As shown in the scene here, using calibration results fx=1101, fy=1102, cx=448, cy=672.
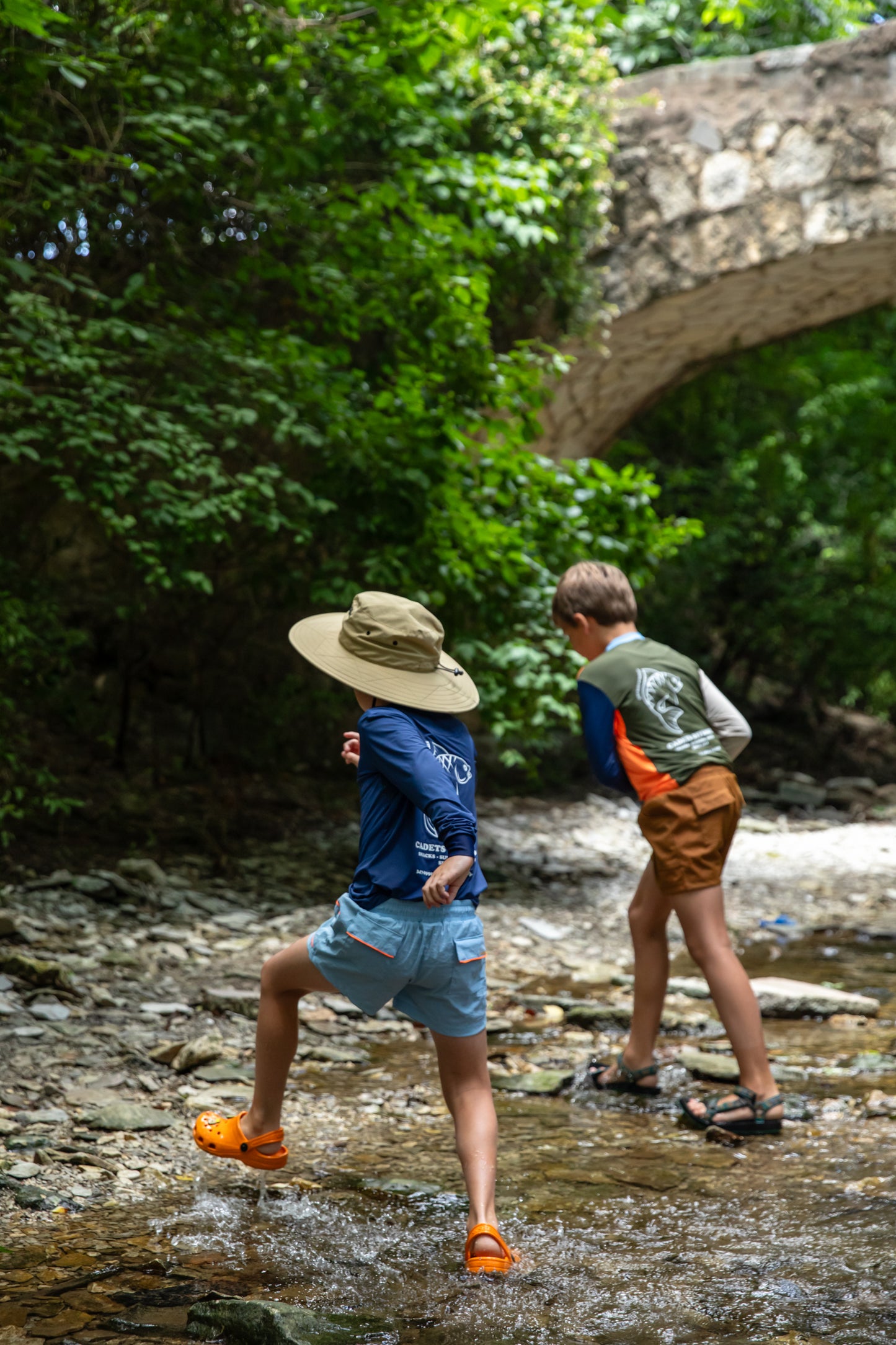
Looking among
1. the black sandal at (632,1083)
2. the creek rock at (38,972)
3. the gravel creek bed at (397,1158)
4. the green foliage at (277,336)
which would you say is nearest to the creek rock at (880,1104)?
the gravel creek bed at (397,1158)

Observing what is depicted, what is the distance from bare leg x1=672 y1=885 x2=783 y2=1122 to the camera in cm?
313

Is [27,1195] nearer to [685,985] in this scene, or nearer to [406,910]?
[406,910]

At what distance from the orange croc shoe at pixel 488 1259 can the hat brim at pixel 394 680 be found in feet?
3.39

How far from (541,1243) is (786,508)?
35.2 ft

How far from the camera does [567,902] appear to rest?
21.4 ft


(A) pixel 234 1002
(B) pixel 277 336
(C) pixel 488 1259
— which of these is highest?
(B) pixel 277 336

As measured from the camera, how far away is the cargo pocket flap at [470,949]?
7.40 feet

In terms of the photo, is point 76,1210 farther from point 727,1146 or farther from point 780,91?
point 780,91

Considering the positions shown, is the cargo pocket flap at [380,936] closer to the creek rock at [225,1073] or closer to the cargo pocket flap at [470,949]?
the cargo pocket flap at [470,949]

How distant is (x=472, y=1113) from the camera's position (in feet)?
7.64

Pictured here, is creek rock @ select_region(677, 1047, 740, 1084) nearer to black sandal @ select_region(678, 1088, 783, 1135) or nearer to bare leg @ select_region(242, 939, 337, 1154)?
black sandal @ select_region(678, 1088, 783, 1135)

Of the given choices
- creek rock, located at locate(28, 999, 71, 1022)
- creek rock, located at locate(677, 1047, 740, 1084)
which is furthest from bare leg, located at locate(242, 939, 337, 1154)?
creek rock, located at locate(677, 1047, 740, 1084)

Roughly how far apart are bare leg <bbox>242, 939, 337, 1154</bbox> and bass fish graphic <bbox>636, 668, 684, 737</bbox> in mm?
1294

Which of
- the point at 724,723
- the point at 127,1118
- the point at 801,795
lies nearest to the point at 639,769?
the point at 724,723
